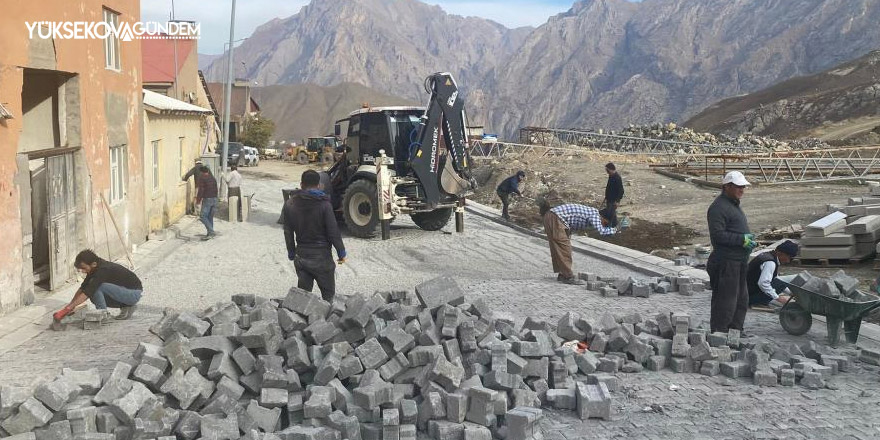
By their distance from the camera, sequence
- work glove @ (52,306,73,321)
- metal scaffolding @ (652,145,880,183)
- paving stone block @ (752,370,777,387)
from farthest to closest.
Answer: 1. metal scaffolding @ (652,145,880,183)
2. work glove @ (52,306,73,321)
3. paving stone block @ (752,370,777,387)

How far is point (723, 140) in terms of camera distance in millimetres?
44094

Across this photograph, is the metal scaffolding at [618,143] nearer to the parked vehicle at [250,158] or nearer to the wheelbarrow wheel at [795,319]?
the parked vehicle at [250,158]

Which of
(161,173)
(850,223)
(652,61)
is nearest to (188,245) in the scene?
(161,173)

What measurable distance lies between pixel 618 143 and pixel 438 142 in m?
31.9

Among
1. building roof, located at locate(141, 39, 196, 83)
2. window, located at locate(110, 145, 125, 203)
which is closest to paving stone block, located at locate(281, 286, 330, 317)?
window, located at locate(110, 145, 125, 203)

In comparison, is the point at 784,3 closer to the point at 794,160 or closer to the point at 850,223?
the point at 794,160

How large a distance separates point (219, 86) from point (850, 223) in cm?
6463

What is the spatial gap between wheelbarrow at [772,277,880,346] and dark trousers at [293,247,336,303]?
4.85 meters

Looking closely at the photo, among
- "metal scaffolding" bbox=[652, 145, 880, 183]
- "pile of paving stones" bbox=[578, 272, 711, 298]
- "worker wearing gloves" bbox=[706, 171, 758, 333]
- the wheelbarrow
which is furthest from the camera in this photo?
"metal scaffolding" bbox=[652, 145, 880, 183]

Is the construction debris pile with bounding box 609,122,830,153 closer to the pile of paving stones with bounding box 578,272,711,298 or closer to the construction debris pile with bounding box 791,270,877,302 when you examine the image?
the pile of paving stones with bounding box 578,272,711,298

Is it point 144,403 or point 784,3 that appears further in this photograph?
point 784,3

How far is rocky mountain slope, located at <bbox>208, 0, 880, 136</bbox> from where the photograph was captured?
312ft

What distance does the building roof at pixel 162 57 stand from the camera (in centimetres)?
3419

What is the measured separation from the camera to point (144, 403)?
567cm
